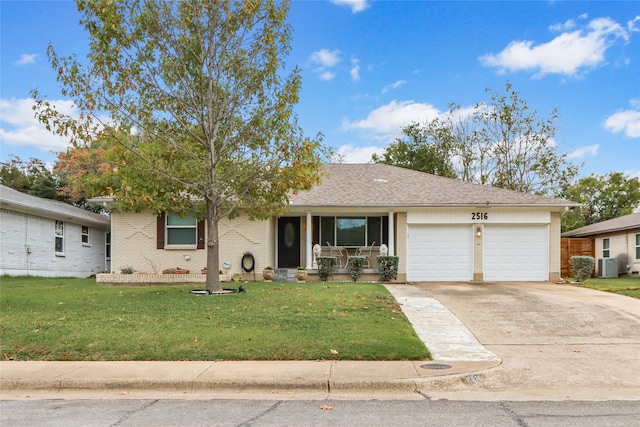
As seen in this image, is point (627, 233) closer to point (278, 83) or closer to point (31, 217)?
point (278, 83)

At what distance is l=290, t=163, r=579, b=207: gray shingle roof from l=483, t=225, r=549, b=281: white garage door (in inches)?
41.5

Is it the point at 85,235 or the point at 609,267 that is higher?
the point at 85,235

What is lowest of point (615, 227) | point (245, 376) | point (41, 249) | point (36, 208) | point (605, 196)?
point (245, 376)

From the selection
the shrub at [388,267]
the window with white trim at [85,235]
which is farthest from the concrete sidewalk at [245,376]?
the window with white trim at [85,235]

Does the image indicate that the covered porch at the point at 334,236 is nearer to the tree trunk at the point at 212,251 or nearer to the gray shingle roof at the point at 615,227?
the tree trunk at the point at 212,251

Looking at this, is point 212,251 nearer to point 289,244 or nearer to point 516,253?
point 289,244

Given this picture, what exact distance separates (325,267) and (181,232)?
5242 mm

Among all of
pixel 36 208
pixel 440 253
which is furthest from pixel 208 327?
pixel 36 208

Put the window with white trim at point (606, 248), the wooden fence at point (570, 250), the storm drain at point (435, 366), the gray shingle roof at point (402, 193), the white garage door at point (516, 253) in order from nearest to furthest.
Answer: the storm drain at point (435, 366)
the gray shingle roof at point (402, 193)
the white garage door at point (516, 253)
the wooden fence at point (570, 250)
the window with white trim at point (606, 248)

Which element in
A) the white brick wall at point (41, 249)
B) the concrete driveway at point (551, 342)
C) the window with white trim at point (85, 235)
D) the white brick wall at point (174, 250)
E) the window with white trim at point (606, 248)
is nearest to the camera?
the concrete driveway at point (551, 342)

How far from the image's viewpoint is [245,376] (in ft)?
23.8

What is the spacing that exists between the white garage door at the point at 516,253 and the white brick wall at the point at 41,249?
16.9m

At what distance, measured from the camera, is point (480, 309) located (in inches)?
483

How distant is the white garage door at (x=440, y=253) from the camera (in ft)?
64.5
